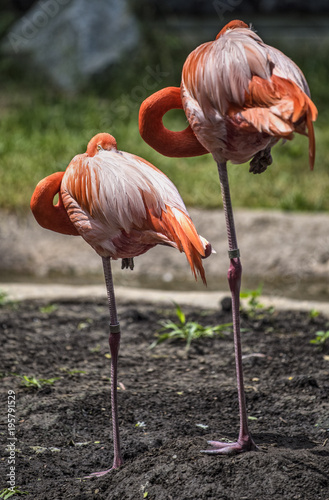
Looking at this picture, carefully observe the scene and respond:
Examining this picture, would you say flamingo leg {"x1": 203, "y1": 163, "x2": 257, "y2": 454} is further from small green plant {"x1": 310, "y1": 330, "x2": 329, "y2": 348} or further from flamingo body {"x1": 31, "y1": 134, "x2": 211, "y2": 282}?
small green plant {"x1": 310, "y1": 330, "x2": 329, "y2": 348}

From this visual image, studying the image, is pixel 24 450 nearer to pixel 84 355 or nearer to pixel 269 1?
pixel 84 355

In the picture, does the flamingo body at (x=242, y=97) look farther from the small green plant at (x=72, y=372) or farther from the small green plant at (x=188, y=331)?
the small green plant at (x=188, y=331)

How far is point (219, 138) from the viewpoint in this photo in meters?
2.19

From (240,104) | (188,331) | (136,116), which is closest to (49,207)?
(240,104)

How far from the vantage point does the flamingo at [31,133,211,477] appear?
212cm

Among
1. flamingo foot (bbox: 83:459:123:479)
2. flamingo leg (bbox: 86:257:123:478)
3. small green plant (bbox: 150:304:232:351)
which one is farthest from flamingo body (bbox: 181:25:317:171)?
small green plant (bbox: 150:304:232:351)

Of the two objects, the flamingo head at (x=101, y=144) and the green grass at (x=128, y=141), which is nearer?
the flamingo head at (x=101, y=144)

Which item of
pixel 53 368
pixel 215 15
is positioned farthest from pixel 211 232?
pixel 215 15

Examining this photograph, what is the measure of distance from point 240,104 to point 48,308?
7.84 feet

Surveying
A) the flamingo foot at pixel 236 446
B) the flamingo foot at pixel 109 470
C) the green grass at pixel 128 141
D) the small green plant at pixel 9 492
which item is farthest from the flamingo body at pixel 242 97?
the green grass at pixel 128 141

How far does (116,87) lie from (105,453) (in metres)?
6.54

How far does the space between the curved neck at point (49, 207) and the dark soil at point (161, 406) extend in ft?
2.58

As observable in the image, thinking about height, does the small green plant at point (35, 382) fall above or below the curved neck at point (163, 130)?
below

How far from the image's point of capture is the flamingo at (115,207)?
2119 mm
